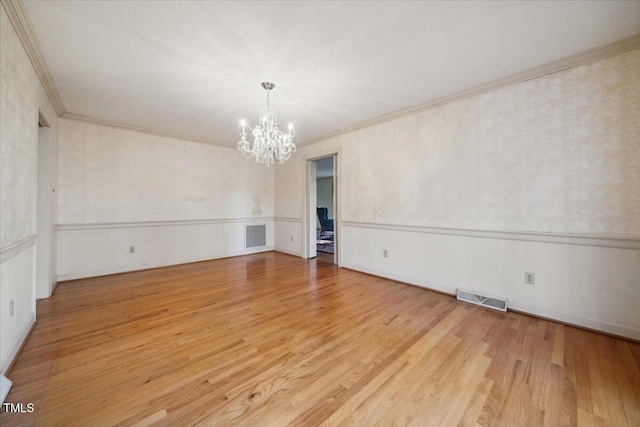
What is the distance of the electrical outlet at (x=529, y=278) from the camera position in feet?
8.27

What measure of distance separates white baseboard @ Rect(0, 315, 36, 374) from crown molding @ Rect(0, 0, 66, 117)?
235 centimetres

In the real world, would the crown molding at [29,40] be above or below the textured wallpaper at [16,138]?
above

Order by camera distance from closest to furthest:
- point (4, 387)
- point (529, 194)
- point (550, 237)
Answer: point (4, 387) → point (550, 237) → point (529, 194)

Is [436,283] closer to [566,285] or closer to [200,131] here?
[566,285]

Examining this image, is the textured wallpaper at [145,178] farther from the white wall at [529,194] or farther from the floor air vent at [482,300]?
the floor air vent at [482,300]

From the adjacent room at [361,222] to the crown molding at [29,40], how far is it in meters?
0.02

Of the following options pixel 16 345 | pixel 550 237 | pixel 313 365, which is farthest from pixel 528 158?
pixel 16 345

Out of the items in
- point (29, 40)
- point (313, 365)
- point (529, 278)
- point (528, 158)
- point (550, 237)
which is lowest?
point (313, 365)

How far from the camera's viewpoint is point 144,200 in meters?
4.32

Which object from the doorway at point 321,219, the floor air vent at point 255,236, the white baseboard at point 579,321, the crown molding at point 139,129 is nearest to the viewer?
the white baseboard at point 579,321

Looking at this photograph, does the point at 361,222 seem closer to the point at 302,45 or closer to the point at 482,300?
the point at 482,300

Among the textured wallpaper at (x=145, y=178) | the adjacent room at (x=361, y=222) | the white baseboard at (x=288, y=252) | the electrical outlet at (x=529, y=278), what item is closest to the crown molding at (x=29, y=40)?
the adjacent room at (x=361, y=222)

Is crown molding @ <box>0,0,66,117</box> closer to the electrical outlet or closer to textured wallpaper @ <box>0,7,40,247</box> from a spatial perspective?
textured wallpaper @ <box>0,7,40,247</box>

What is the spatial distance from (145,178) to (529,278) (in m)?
5.78
